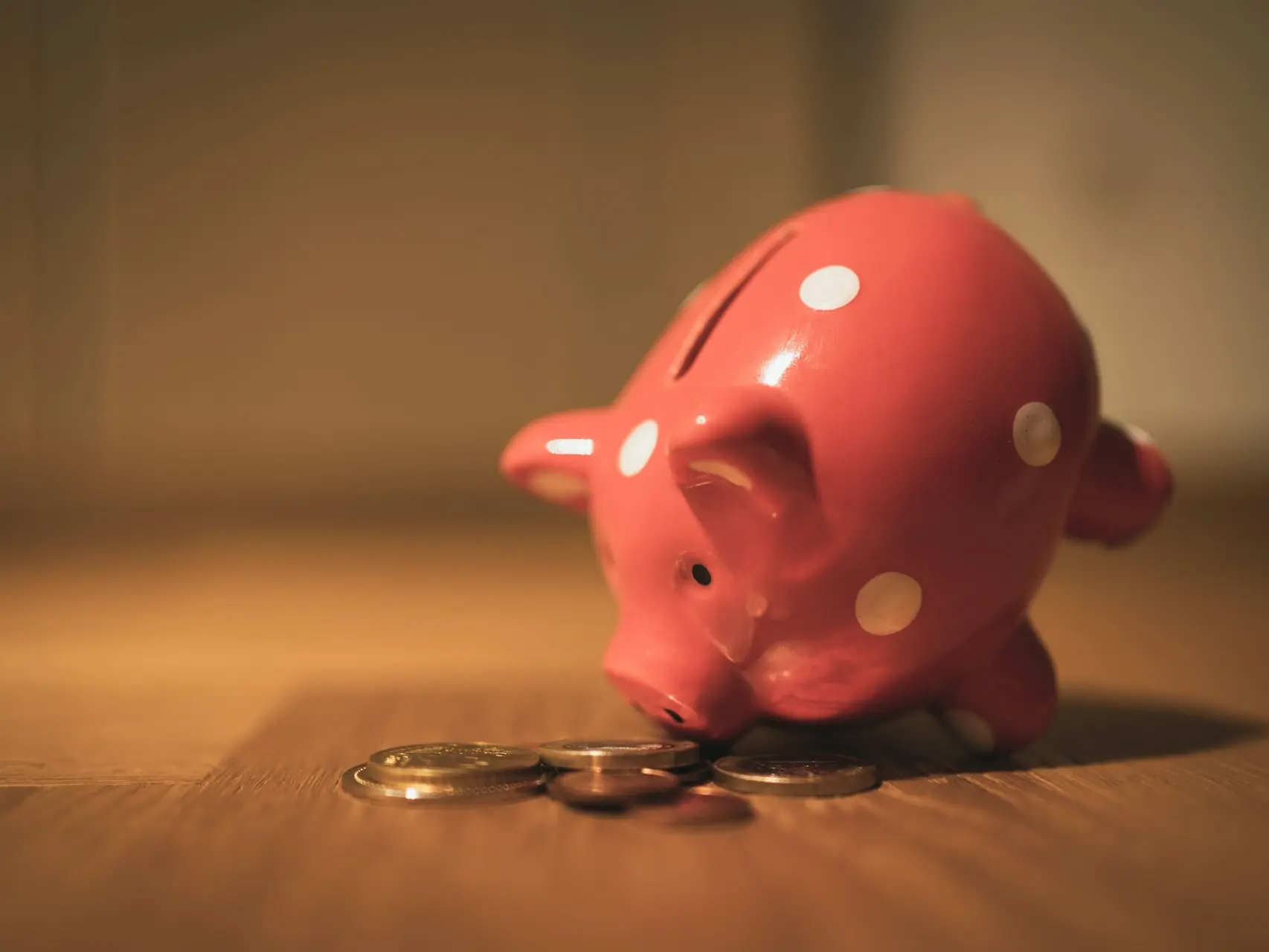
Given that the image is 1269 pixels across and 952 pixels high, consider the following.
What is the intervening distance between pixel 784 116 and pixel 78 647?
1.85 m

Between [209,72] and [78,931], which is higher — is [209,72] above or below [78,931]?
above

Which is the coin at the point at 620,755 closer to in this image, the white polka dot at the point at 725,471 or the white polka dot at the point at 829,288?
the white polka dot at the point at 725,471

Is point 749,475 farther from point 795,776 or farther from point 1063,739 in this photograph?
point 1063,739

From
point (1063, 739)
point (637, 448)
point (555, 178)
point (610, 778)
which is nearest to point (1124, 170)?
point (555, 178)

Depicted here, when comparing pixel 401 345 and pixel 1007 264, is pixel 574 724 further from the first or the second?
pixel 401 345

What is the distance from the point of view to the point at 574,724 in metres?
0.90

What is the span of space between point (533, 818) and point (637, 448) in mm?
230

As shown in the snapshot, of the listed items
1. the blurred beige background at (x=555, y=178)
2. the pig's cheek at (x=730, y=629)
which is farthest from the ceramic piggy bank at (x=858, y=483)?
the blurred beige background at (x=555, y=178)

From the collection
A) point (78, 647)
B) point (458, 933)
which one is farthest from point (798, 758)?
point (78, 647)

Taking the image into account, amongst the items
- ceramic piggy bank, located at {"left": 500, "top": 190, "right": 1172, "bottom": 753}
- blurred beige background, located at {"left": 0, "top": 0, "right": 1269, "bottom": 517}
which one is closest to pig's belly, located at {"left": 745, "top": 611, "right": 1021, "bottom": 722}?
ceramic piggy bank, located at {"left": 500, "top": 190, "right": 1172, "bottom": 753}

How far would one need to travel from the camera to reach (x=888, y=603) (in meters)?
0.70

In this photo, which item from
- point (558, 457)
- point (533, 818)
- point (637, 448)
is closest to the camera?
point (533, 818)

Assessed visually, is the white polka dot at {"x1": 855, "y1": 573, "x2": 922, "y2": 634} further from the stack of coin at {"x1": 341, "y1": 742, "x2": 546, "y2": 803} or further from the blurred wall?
the blurred wall

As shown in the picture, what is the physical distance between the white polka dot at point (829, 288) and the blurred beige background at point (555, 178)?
182 cm
